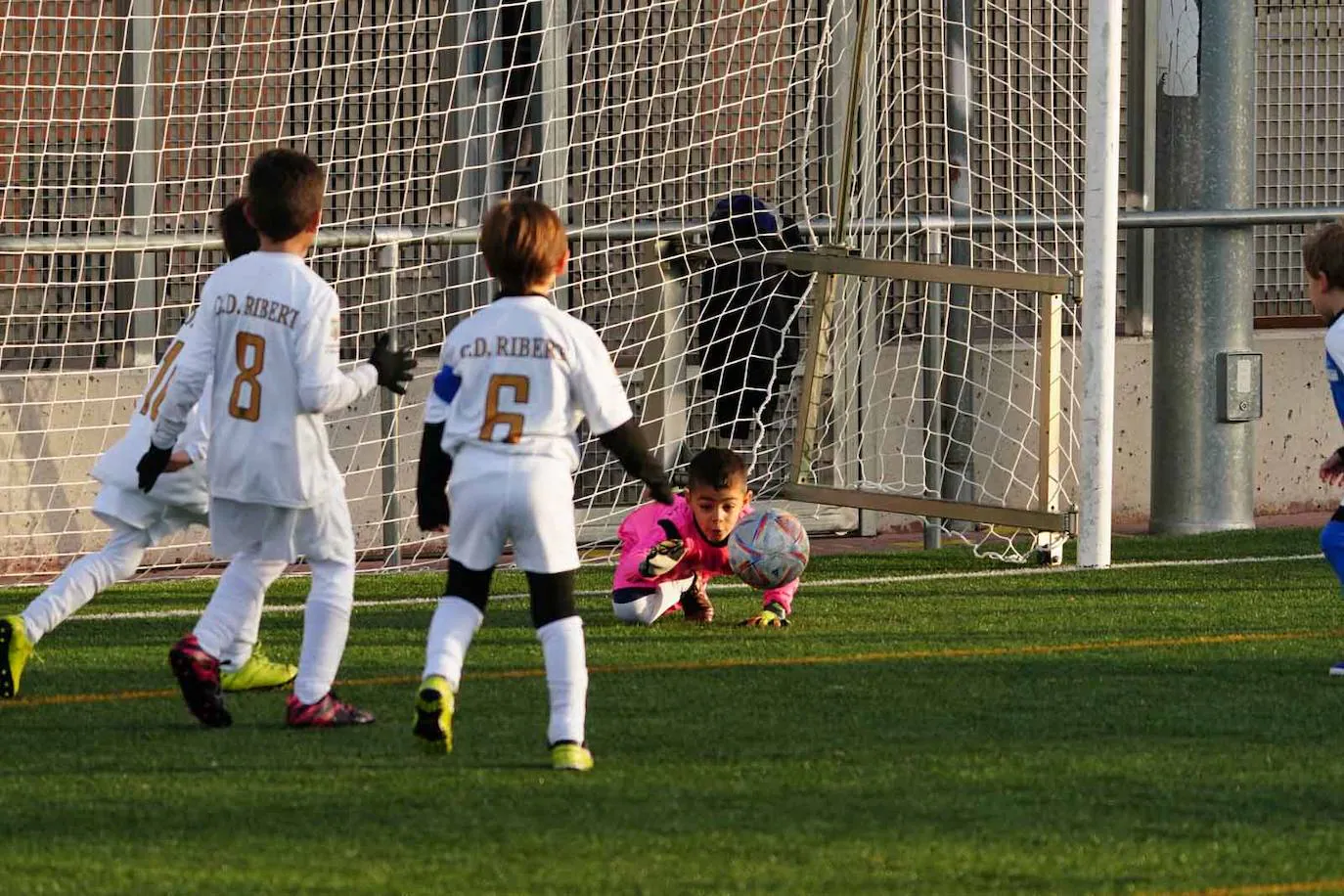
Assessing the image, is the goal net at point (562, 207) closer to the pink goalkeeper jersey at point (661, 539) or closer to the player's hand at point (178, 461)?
the pink goalkeeper jersey at point (661, 539)

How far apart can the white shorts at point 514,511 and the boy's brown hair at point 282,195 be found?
0.89 m

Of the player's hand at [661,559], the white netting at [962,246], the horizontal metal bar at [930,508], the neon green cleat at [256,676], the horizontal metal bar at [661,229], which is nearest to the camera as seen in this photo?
the neon green cleat at [256,676]

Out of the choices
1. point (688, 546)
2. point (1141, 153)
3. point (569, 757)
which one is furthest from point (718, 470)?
point (1141, 153)

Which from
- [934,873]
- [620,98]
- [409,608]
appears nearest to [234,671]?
[409,608]

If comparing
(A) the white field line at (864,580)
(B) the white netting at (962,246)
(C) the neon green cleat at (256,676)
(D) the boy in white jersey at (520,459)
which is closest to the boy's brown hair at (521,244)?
(D) the boy in white jersey at (520,459)

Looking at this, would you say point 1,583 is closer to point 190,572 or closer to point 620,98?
point 190,572

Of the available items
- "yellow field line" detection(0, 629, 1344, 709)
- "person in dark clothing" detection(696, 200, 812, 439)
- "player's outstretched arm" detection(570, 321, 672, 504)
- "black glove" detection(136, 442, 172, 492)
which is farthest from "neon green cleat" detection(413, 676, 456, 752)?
"person in dark clothing" detection(696, 200, 812, 439)

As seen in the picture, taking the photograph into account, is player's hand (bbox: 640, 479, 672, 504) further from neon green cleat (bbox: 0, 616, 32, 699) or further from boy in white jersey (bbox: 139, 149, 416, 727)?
neon green cleat (bbox: 0, 616, 32, 699)

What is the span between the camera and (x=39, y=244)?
8875 mm

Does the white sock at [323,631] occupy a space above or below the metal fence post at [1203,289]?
below

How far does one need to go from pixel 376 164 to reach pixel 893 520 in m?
2.93

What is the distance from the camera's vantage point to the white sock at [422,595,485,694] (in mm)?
5113

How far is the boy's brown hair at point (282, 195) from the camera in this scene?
18.7ft

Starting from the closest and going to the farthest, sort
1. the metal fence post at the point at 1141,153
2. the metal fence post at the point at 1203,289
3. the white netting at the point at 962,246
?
the metal fence post at the point at 1203,289 < the white netting at the point at 962,246 < the metal fence post at the point at 1141,153
